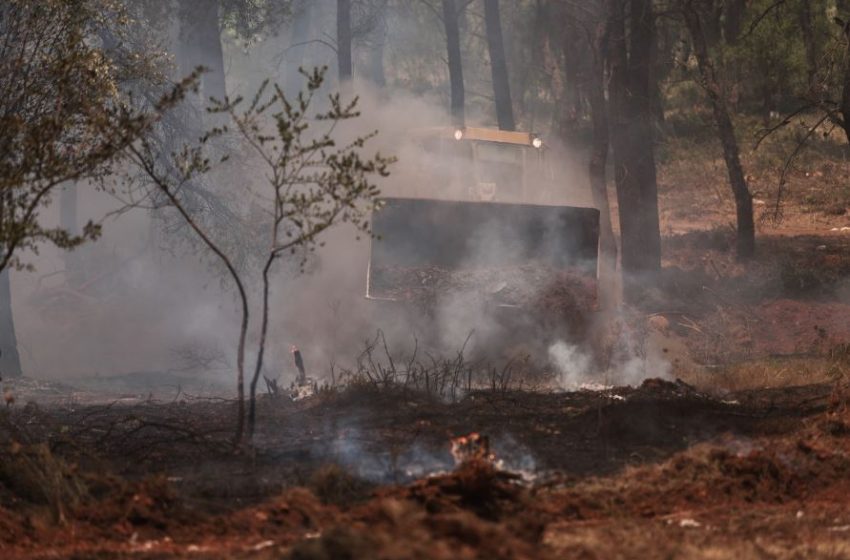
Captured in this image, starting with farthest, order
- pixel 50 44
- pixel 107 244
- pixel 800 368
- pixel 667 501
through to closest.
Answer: pixel 107 244
pixel 800 368
pixel 50 44
pixel 667 501

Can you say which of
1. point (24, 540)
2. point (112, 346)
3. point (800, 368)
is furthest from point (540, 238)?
point (112, 346)

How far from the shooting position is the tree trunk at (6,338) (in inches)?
745

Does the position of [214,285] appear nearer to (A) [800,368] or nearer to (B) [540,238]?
(B) [540,238]

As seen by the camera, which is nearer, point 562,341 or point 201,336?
point 562,341

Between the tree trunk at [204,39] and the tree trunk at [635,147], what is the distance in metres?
10.0

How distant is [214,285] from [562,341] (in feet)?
40.7

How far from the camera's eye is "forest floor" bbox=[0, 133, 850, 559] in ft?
24.2

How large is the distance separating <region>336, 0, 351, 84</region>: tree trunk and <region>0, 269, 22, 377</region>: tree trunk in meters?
13.9

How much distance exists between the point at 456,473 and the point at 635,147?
1292 centimetres

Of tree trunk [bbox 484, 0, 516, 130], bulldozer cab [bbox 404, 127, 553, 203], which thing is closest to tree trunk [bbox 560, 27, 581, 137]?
tree trunk [bbox 484, 0, 516, 130]

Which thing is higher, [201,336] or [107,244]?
[107,244]

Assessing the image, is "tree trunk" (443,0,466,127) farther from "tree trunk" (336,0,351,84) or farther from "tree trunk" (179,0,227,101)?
"tree trunk" (179,0,227,101)

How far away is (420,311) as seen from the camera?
1664 centimetres

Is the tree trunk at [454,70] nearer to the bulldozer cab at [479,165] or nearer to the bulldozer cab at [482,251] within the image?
the bulldozer cab at [479,165]
